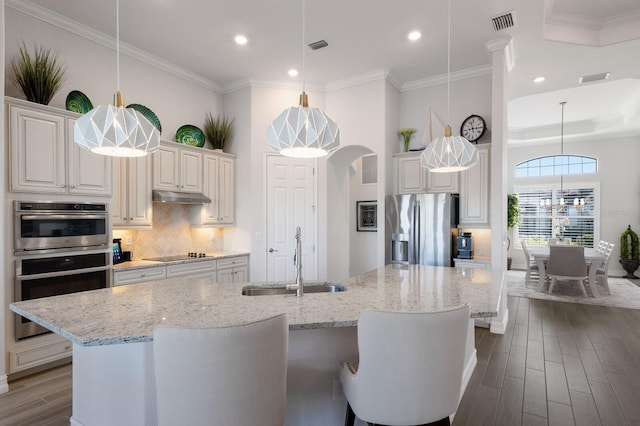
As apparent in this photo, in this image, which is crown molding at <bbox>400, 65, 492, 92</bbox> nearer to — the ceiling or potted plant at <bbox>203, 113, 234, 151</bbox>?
the ceiling

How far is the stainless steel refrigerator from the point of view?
4.46 m

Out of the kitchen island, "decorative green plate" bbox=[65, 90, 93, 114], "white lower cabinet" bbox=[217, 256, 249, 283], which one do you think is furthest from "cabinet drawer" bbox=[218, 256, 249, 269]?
"decorative green plate" bbox=[65, 90, 93, 114]

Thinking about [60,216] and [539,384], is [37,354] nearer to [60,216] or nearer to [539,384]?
[60,216]

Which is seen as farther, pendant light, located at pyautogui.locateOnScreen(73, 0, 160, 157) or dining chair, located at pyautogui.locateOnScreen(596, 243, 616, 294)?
dining chair, located at pyautogui.locateOnScreen(596, 243, 616, 294)

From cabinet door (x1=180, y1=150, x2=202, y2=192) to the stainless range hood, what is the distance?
0.28ft

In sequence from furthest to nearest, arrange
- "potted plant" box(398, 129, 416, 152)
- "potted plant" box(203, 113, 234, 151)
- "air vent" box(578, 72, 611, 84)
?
"potted plant" box(398, 129, 416, 152)
"potted plant" box(203, 113, 234, 151)
"air vent" box(578, 72, 611, 84)

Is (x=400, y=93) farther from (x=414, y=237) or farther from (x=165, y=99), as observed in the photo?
(x=165, y=99)

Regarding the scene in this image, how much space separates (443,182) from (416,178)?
38cm

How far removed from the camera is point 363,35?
3885 millimetres

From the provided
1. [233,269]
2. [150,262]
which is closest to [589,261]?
[233,269]

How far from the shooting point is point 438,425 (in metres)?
1.62

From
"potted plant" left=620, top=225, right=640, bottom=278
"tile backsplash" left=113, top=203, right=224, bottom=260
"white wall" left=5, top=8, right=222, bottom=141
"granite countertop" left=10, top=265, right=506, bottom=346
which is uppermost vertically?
"white wall" left=5, top=8, right=222, bottom=141

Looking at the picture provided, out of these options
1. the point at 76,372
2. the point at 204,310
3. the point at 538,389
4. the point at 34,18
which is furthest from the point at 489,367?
the point at 34,18

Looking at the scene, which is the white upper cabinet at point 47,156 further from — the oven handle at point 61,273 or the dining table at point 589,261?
the dining table at point 589,261
